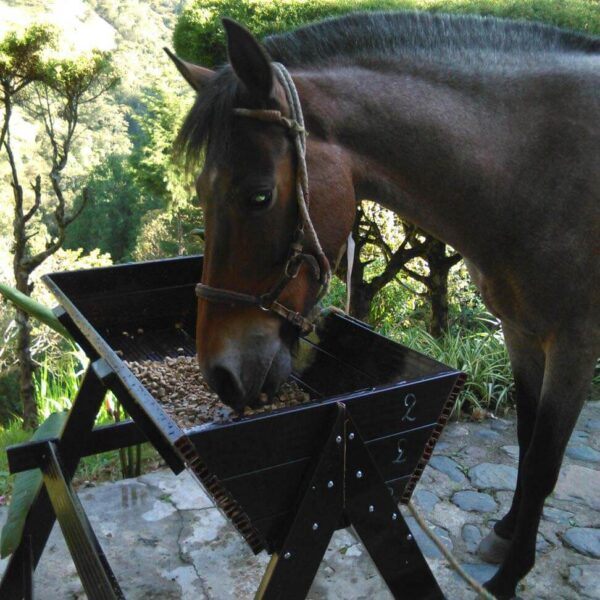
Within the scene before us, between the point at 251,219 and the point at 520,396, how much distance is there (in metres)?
1.68

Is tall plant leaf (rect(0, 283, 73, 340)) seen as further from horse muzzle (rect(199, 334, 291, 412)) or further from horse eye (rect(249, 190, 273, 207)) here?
horse eye (rect(249, 190, 273, 207))

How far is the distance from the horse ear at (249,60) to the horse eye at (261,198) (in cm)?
25

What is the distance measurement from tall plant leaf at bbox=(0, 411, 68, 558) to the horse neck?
1.61 m

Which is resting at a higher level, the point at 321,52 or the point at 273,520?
the point at 321,52

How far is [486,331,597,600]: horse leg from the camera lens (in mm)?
2096

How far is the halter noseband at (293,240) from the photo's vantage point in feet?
5.24

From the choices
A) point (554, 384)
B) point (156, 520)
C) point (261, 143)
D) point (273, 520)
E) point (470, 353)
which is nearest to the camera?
point (273, 520)

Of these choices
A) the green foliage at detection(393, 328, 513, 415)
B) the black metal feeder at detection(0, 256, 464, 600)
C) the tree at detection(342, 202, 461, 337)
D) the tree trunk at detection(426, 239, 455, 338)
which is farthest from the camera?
the tree trunk at detection(426, 239, 455, 338)

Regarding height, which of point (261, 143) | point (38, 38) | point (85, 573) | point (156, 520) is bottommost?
point (156, 520)

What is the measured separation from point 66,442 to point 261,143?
143 cm

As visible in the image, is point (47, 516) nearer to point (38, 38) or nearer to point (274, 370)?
point (274, 370)

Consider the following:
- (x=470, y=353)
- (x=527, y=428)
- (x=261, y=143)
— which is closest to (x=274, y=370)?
(x=261, y=143)

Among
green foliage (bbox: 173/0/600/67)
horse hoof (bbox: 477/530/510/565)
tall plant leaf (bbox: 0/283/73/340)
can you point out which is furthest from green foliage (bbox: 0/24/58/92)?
horse hoof (bbox: 477/530/510/565)

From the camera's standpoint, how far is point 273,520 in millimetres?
1435
